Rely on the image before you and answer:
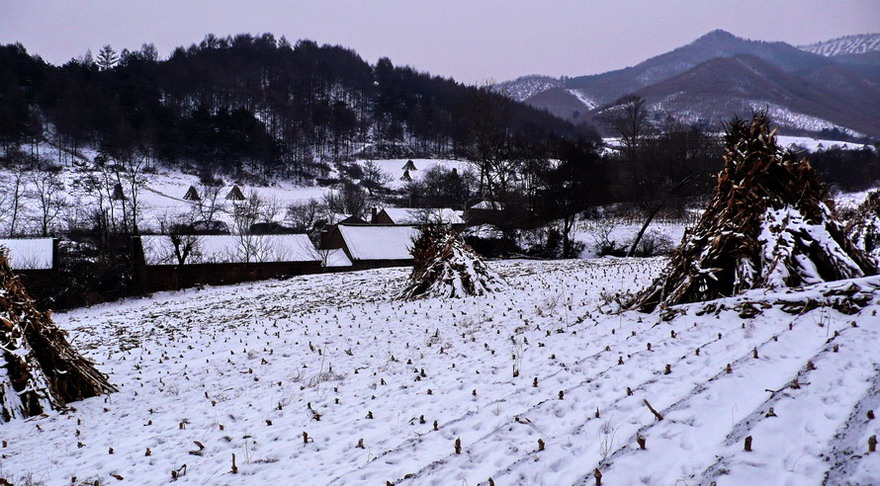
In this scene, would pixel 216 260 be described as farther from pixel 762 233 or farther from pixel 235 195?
pixel 762 233

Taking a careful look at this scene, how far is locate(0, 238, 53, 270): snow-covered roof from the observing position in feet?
100

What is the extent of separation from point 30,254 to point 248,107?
82271 mm

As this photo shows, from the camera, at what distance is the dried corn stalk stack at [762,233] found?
7.47m

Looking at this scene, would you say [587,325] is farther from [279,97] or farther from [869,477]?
[279,97]

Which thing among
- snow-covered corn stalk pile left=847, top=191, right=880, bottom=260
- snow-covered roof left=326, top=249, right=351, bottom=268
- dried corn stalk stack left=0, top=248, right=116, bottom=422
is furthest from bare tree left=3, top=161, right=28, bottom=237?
snow-covered corn stalk pile left=847, top=191, right=880, bottom=260

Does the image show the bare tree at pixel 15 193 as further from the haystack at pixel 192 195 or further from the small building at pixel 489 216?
the small building at pixel 489 216

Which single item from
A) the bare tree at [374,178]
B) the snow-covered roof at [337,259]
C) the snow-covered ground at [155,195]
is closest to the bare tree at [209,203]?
the snow-covered ground at [155,195]

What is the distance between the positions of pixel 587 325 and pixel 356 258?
31.5 metres

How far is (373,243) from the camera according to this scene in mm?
40344

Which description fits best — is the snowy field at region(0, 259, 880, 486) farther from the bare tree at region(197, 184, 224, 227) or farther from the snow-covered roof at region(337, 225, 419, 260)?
the bare tree at region(197, 184, 224, 227)

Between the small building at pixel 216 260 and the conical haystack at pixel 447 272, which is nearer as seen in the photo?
the conical haystack at pixel 447 272

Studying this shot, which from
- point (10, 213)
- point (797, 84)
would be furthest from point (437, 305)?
point (797, 84)

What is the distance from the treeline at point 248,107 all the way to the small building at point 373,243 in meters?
13.2

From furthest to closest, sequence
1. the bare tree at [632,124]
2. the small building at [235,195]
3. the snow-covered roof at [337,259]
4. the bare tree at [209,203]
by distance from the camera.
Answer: the small building at [235,195] < the bare tree at [209,203] < the bare tree at [632,124] < the snow-covered roof at [337,259]
